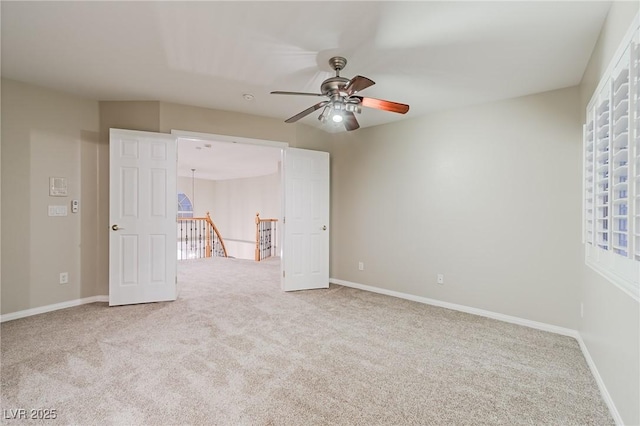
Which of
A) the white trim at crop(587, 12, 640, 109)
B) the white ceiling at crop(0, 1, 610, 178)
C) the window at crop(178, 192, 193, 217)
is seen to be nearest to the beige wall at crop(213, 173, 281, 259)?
the window at crop(178, 192, 193, 217)

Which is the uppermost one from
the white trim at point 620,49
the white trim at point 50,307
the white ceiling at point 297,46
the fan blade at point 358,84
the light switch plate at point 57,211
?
the white ceiling at point 297,46

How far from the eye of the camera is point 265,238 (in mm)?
8812

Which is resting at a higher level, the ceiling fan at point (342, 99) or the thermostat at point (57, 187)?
the ceiling fan at point (342, 99)

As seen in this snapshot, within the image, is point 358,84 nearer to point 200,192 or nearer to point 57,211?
point 57,211

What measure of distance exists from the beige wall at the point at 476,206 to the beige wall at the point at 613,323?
1.82 feet

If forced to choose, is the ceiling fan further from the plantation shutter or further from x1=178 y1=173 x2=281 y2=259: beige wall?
x1=178 y1=173 x2=281 y2=259: beige wall

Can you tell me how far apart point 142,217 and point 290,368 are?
9.22 ft

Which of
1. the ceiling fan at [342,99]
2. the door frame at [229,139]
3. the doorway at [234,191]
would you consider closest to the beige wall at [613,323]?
the ceiling fan at [342,99]

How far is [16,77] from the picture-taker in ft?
10.9

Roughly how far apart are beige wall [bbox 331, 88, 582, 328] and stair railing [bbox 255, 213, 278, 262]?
11.3 feet

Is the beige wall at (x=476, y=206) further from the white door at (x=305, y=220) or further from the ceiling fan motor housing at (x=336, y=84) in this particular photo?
the ceiling fan motor housing at (x=336, y=84)

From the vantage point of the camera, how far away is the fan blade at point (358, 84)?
2330 mm

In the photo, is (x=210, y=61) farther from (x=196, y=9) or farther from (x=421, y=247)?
(x=421, y=247)

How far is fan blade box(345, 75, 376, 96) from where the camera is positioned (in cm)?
233
